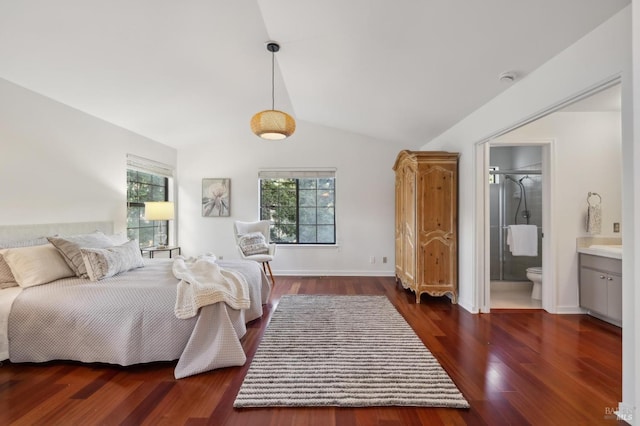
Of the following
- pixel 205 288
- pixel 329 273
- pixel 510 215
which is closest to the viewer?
pixel 205 288

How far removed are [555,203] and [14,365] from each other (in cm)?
528

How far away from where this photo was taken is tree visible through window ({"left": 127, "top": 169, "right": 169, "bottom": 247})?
4.41 metres

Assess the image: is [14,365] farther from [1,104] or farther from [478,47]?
[478,47]

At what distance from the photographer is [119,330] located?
211cm

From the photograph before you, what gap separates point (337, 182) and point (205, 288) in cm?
354

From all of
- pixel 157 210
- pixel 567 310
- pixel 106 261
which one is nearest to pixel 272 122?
pixel 106 261

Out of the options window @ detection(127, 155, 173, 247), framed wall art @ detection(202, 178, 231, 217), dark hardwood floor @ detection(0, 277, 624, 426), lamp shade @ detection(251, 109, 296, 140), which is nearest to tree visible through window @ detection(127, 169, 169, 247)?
window @ detection(127, 155, 173, 247)

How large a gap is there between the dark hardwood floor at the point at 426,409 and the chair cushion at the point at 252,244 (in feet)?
6.24

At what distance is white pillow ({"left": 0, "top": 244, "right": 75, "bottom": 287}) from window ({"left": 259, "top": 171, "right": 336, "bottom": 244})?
10.6 ft

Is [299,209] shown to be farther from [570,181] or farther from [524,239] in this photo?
[570,181]

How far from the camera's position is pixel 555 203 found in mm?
→ 3350

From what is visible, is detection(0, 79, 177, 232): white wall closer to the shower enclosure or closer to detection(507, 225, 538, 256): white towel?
the shower enclosure

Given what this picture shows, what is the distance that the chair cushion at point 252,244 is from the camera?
4.65m

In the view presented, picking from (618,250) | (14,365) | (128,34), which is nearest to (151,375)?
(14,365)
